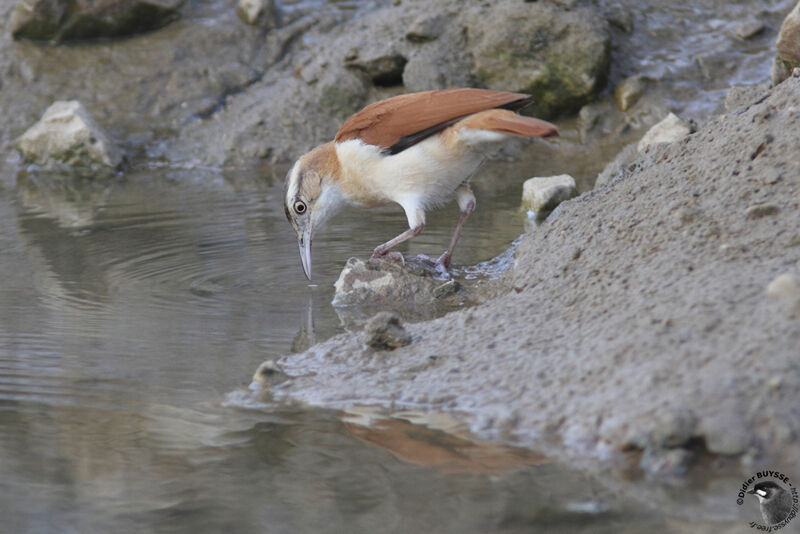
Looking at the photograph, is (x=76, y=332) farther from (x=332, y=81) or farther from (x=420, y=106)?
(x=332, y=81)

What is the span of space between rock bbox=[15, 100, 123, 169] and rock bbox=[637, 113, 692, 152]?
584 cm

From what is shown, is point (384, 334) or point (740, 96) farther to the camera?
point (740, 96)

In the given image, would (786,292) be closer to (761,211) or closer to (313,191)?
(761,211)

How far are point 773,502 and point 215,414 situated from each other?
2.08 m

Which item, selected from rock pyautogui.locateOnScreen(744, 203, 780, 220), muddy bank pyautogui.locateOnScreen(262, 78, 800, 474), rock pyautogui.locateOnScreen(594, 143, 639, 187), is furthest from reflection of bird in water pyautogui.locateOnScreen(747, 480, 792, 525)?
rock pyautogui.locateOnScreen(594, 143, 639, 187)

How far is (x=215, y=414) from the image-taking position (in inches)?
140

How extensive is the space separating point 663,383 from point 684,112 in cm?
650

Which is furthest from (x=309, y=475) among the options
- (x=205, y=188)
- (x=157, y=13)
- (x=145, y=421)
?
(x=157, y=13)

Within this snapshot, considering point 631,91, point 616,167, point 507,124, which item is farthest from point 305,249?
point 631,91

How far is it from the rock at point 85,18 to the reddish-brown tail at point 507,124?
7.08 meters

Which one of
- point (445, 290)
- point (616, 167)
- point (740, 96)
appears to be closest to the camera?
point (445, 290)

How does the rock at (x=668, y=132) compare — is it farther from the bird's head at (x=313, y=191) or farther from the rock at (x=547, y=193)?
the bird's head at (x=313, y=191)

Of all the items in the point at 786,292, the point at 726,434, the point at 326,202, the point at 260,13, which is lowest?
the point at 726,434

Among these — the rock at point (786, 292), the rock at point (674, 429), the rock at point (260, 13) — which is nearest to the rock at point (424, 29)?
the rock at point (260, 13)
